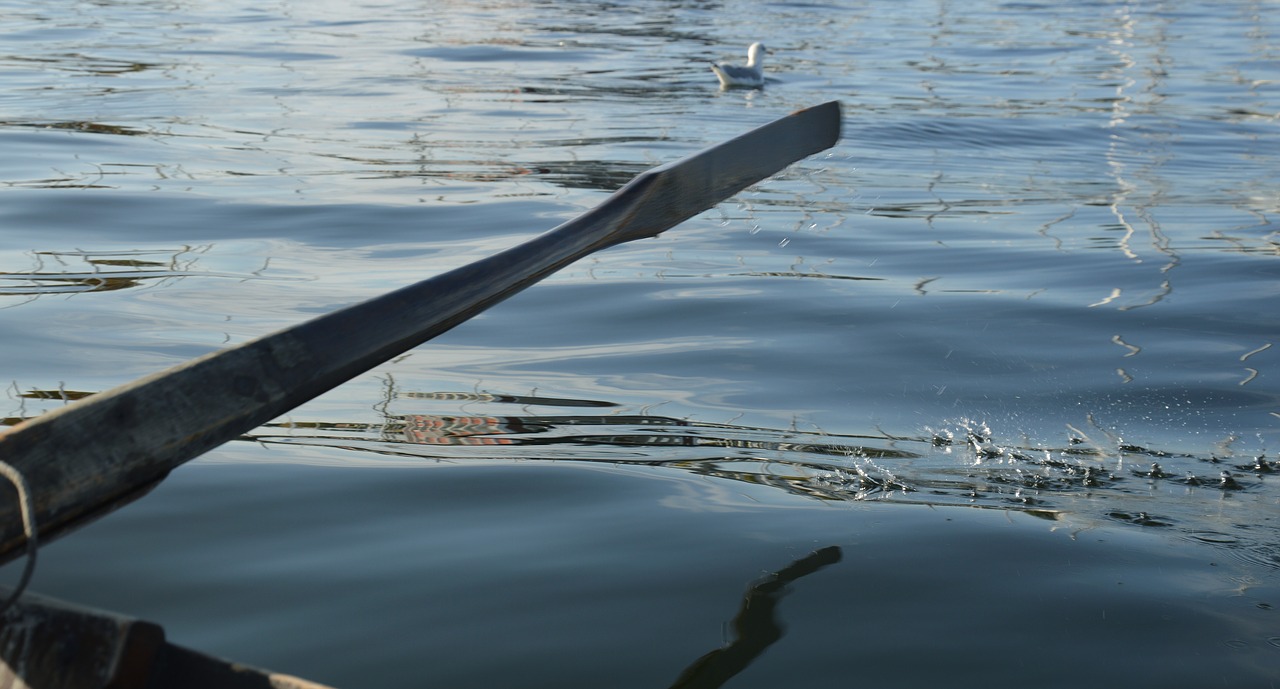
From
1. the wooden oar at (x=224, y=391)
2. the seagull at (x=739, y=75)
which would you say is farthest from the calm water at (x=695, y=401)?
the seagull at (x=739, y=75)

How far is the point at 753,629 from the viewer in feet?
6.99

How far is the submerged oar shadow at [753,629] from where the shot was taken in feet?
6.46

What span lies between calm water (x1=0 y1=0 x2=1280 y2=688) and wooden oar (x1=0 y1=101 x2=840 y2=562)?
495mm

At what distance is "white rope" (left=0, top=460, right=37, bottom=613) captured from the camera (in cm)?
133

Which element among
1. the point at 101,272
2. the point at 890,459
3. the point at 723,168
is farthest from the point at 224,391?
the point at 101,272

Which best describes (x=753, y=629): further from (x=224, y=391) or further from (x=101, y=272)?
(x=101, y=272)

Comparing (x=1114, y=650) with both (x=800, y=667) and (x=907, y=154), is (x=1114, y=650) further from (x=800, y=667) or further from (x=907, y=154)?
(x=907, y=154)

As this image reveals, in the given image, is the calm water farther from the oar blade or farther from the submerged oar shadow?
the oar blade

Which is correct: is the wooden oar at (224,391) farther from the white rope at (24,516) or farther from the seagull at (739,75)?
the seagull at (739,75)

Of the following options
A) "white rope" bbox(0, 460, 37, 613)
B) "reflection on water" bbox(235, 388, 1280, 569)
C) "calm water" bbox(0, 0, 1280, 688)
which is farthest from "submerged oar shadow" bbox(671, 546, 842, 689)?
"white rope" bbox(0, 460, 37, 613)

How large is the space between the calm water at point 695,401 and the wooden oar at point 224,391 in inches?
19.5

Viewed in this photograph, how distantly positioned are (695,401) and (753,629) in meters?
1.36

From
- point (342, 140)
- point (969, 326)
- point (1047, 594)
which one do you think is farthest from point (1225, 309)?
point (342, 140)

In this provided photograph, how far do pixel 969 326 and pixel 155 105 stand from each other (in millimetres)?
6774
